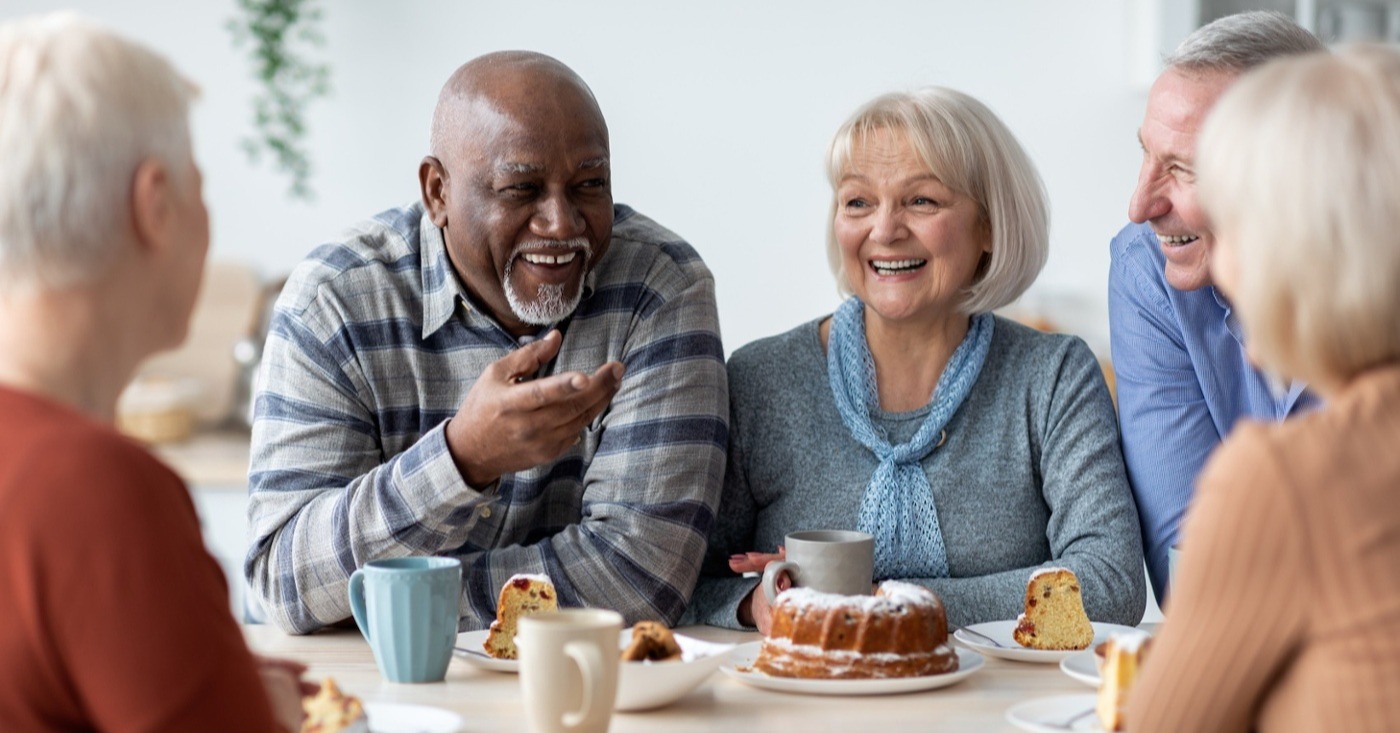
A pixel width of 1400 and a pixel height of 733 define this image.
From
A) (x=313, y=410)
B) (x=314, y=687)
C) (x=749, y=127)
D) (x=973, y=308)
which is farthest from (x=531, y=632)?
(x=749, y=127)

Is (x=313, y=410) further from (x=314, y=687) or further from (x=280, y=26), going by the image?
(x=280, y=26)

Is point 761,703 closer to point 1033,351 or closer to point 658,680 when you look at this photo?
point 658,680

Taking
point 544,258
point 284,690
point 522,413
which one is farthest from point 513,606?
point 544,258

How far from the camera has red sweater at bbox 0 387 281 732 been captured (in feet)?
2.66

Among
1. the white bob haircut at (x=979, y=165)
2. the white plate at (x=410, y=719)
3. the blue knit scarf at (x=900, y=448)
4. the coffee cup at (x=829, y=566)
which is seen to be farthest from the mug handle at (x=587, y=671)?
the white bob haircut at (x=979, y=165)

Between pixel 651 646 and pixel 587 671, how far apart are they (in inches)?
6.6

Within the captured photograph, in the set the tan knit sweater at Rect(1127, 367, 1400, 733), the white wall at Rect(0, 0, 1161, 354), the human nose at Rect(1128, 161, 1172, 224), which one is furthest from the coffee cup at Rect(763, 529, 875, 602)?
the white wall at Rect(0, 0, 1161, 354)

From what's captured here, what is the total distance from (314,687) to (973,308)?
1146 millimetres

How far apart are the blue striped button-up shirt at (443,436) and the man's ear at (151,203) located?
0.72m

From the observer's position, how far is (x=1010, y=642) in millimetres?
1558

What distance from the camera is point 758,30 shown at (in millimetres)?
4250

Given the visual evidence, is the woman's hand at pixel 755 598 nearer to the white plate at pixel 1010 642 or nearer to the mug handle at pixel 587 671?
the white plate at pixel 1010 642

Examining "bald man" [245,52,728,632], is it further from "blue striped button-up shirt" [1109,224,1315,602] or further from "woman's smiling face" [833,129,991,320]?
"blue striped button-up shirt" [1109,224,1315,602]

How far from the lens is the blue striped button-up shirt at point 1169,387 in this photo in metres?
1.89
